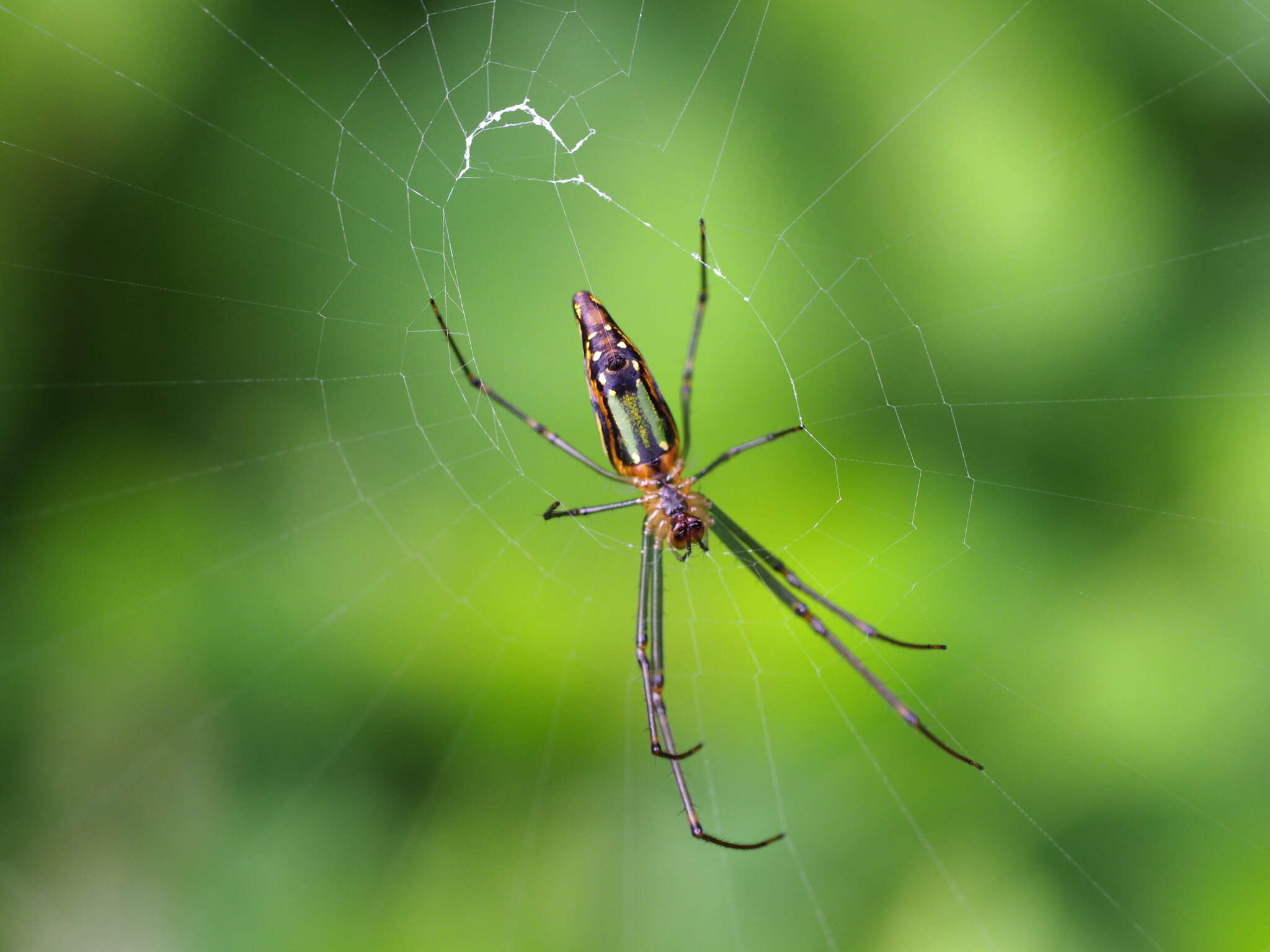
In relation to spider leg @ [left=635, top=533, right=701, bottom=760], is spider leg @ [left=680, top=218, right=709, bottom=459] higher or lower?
higher

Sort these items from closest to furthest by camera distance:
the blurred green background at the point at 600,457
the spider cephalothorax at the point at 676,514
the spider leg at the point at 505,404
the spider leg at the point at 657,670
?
the blurred green background at the point at 600,457 → the spider leg at the point at 505,404 → the spider leg at the point at 657,670 → the spider cephalothorax at the point at 676,514

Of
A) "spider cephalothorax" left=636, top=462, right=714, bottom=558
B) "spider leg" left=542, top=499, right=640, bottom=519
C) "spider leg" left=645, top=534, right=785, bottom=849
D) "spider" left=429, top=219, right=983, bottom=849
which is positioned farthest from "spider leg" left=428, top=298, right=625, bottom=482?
"spider leg" left=645, top=534, right=785, bottom=849

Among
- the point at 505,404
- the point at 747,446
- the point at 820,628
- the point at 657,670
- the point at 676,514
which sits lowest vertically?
the point at 657,670

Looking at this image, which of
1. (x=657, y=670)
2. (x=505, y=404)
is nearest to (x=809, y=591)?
(x=657, y=670)

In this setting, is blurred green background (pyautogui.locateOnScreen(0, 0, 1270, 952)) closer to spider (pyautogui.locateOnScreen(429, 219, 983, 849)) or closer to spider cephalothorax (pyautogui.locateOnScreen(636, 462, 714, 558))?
spider (pyautogui.locateOnScreen(429, 219, 983, 849))

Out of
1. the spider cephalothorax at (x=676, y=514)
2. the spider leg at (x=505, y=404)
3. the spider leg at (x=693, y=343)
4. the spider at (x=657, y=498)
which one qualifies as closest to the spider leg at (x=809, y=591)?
the spider at (x=657, y=498)

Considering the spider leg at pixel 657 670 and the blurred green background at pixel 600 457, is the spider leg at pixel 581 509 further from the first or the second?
the spider leg at pixel 657 670

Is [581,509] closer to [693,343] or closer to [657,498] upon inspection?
[657,498]

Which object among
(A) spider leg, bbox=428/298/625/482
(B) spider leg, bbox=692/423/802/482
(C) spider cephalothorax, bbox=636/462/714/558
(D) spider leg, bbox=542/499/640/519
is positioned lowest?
(C) spider cephalothorax, bbox=636/462/714/558
